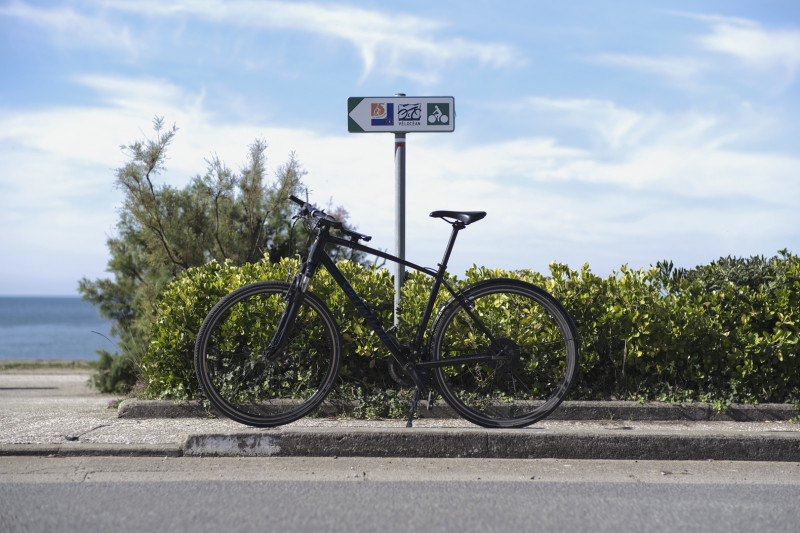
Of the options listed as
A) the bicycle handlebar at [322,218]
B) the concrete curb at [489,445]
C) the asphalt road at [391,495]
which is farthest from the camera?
the bicycle handlebar at [322,218]

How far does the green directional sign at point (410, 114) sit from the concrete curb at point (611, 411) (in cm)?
235

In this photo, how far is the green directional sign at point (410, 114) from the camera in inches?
254

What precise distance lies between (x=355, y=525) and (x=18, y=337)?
104 meters

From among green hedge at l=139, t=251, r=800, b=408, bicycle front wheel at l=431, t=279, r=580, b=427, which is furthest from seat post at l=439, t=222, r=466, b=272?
green hedge at l=139, t=251, r=800, b=408

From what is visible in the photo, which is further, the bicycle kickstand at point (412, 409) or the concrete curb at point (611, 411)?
the concrete curb at point (611, 411)

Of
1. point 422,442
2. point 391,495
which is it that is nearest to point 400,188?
point 422,442

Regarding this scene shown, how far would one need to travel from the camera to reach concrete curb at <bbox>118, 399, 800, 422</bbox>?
571cm

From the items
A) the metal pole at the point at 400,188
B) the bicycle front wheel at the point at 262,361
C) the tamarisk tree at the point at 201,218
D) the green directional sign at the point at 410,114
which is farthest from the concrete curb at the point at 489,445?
the tamarisk tree at the point at 201,218

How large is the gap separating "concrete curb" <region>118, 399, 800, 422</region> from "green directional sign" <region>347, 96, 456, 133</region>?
2347 mm

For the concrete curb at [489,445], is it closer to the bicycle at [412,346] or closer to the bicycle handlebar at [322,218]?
the bicycle at [412,346]

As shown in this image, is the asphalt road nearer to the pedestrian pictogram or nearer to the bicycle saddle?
the bicycle saddle

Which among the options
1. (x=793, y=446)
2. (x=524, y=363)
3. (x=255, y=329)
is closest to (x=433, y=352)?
(x=524, y=363)

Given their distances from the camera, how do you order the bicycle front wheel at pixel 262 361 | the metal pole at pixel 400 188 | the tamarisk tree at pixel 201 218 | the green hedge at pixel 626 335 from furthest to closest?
the tamarisk tree at pixel 201 218 < the metal pole at pixel 400 188 < the green hedge at pixel 626 335 < the bicycle front wheel at pixel 262 361

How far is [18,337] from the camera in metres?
94.9
